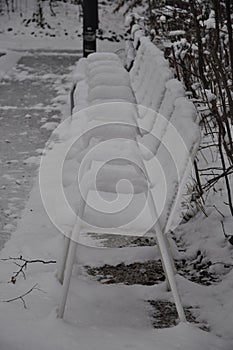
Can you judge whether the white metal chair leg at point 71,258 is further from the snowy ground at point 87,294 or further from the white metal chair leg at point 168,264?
the white metal chair leg at point 168,264

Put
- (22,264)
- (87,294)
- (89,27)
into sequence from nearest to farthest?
(87,294), (22,264), (89,27)

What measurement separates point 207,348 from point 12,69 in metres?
8.93

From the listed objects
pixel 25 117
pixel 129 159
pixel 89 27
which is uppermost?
pixel 129 159

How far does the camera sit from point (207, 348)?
2.96 m

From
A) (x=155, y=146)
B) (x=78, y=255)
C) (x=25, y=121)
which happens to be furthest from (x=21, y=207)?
(x=25, y=121)

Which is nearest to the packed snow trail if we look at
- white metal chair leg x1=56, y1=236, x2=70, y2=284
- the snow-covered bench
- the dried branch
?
the dried branch

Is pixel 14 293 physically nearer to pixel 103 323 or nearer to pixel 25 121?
pixel 103 323

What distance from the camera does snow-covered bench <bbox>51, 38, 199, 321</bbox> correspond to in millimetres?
3090

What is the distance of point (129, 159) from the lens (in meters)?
3.17

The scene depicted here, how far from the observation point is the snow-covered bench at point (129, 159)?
10.1 ft

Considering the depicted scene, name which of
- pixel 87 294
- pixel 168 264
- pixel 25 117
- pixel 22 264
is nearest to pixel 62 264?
pixel 87 294

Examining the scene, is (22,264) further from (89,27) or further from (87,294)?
(89,27)

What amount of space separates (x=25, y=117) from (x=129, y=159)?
4951 mm

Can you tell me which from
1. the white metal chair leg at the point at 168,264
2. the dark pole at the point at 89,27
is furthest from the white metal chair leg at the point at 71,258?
the dark pole at the point at 89,27
